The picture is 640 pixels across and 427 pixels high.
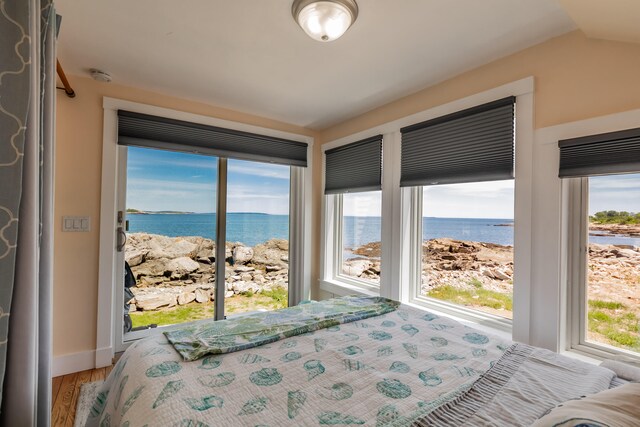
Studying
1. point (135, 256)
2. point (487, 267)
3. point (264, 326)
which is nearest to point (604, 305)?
point (487, 267)

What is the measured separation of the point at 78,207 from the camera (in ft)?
8.05

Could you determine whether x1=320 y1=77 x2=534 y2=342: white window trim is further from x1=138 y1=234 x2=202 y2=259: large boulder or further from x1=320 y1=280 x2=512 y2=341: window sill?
x1=138 y1=234 x2=202 y2=259: large boulder

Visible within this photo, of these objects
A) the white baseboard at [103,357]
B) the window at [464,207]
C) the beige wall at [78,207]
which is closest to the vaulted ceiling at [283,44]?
the beige wall at [78,207]

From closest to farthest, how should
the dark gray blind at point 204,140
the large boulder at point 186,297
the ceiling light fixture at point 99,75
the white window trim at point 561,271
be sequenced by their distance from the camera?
the white window trim at point 561,271 → the ceiling light fixture at point 99,75 → the dark gray blind at point 204,140 → the large boulder at point 186,297

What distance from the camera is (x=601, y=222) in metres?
1.73

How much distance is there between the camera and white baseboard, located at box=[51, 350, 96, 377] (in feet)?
7.77

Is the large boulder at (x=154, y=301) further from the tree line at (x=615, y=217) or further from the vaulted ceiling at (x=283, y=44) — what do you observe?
the tree line at (x=615, y=217)

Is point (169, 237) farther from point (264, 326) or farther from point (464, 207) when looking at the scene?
point (464, 207)

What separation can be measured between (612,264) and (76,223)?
12.0 feet

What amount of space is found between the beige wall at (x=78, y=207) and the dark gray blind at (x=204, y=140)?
0.73ft

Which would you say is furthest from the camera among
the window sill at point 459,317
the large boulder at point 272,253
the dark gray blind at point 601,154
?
the large boulder at point 272,253

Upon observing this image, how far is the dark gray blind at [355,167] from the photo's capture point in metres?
2.97

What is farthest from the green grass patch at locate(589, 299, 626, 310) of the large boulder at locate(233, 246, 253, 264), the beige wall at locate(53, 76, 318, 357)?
the beige wall at locate(53, 76, 318, 357)

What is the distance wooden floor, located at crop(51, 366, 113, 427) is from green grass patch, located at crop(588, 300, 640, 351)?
316 cm
